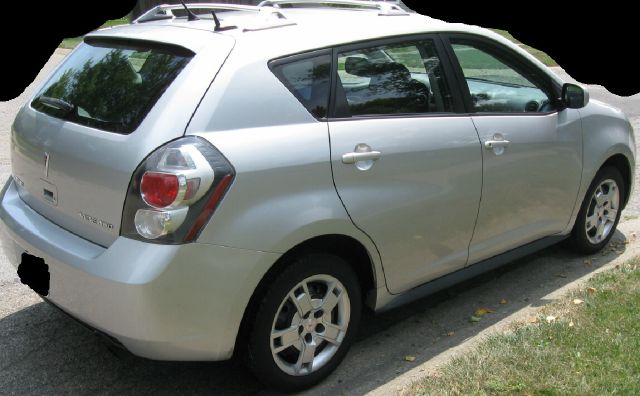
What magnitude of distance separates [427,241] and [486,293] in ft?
3.62

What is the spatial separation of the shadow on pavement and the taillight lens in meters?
0.83

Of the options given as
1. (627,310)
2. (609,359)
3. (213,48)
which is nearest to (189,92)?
(213,48)

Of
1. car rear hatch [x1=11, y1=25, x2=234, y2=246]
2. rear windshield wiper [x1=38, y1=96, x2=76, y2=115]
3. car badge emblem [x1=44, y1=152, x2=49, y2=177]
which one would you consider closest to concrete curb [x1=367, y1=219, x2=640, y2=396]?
car rear hatch [x1=11, y1=25, x2=234, y2=246]

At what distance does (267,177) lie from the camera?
10.3ft

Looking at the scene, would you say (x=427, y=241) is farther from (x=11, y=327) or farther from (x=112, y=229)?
(x=11, y=327)

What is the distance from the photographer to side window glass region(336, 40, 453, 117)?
3641 mm

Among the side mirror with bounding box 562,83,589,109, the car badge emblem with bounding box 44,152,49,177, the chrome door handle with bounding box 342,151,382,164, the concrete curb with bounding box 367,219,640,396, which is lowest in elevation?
the concrete curb with bounding box 367,219,640,396

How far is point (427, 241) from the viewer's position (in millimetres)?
3908

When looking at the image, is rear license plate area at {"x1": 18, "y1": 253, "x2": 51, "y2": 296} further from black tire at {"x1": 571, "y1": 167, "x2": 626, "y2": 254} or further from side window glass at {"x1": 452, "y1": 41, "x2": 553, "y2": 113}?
black tire at {"x1": 571, "y1": 167, "x2": 626, "y2": 254}

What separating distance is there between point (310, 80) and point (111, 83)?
0.97 meters

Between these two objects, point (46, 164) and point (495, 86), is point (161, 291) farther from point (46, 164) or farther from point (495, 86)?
point (495, 86)

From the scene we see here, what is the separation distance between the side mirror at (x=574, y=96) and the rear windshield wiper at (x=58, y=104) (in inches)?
122

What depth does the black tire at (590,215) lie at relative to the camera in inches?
201

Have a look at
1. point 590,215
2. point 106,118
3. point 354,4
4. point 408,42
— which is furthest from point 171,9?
point 590,215
